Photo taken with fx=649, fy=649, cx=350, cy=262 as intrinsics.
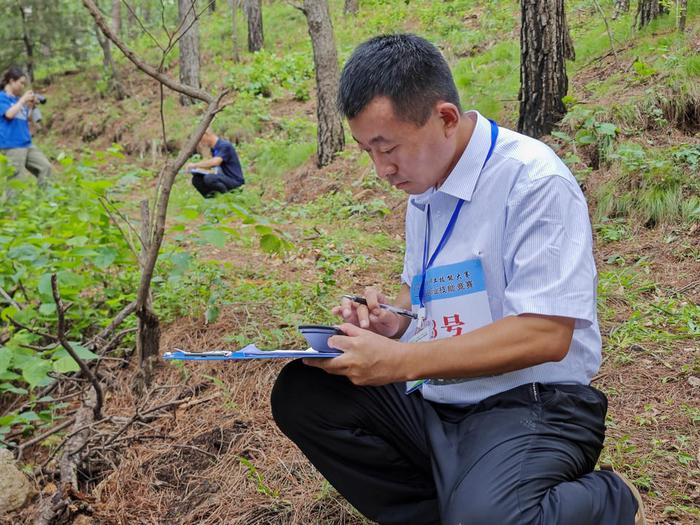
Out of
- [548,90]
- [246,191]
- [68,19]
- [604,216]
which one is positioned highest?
[68,19]

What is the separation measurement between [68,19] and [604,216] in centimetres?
1389

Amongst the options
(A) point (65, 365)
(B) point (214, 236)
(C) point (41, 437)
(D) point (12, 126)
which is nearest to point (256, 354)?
(A) point (65, 365)

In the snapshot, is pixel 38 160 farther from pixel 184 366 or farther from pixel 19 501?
pixel 19 501

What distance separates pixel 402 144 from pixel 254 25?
47.9 feet

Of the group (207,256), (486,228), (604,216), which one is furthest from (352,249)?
(486,228)

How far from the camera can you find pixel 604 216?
4617mm

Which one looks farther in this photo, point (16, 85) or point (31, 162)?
point (31, 162)

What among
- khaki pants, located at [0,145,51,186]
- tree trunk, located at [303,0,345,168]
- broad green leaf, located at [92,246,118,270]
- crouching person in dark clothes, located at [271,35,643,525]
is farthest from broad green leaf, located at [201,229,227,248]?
khaki pants, located at [0,145,51,186]

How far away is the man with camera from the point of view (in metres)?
7.94

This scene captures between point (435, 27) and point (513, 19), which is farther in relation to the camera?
point (435, 27)

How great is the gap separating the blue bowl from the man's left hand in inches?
2.4

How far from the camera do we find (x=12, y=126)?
26.3ft

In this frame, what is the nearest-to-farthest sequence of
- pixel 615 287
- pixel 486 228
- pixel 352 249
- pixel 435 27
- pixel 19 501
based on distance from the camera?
pixel 486 228 → pixel 19 501 → pixel 615 287 → pixel 352 249 → pixel 435 27

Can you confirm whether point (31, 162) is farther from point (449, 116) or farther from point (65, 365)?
point (449, 116)
